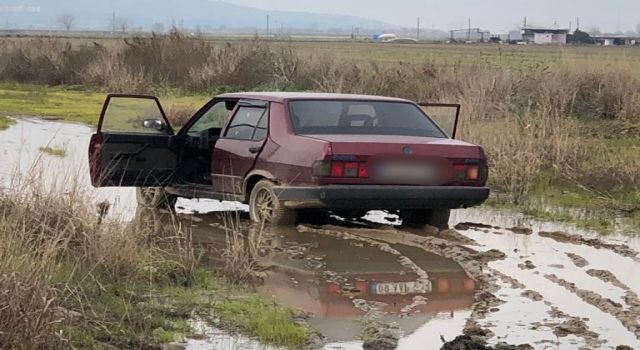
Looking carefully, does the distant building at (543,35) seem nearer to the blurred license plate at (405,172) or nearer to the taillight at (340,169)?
the blurred license plate at (405,172)

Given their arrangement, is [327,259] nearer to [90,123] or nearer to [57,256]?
[57,256]


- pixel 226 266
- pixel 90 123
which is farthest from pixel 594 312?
pixel 90 123

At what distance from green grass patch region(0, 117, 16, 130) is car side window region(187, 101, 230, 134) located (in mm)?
13578

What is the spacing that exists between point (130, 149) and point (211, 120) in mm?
1215

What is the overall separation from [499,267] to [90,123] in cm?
1961

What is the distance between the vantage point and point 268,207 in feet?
38.4

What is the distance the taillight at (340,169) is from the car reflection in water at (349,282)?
0.65m

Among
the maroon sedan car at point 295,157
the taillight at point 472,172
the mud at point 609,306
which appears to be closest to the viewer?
the mud at point 609,306

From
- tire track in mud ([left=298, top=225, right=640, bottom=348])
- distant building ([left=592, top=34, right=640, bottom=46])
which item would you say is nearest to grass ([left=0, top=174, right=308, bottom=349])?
tire track in mud ([left=298, top=225, right=640, bottom=348])

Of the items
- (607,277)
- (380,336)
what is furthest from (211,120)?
(380,336)

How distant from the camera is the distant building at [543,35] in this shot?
472 ft

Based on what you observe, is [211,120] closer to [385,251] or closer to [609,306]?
[385,251]

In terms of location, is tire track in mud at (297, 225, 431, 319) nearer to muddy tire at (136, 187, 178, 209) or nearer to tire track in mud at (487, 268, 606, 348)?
tire track in mud at (487, 268, 606, 348)

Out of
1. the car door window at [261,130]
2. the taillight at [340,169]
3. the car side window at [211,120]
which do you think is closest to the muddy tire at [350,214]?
the car door window at [261,130]
